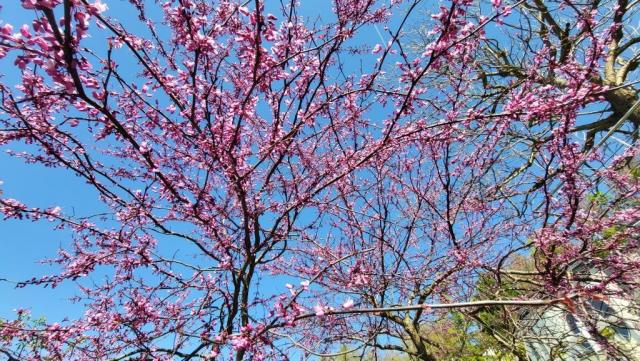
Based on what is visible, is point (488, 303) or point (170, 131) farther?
point (170, 131)

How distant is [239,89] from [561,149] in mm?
3529

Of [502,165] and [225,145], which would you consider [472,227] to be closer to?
[502,165]

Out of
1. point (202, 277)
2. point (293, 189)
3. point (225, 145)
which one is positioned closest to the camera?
point (225, 145)

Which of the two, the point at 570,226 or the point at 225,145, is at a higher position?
the point at 225,145

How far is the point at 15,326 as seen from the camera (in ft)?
10.3

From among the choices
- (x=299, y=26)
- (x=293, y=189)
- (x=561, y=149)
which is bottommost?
(x=561, y=149)

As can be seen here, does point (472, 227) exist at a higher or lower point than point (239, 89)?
lower

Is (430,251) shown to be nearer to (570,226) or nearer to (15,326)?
(570,226)

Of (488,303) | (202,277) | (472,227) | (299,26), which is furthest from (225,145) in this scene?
(472,227)

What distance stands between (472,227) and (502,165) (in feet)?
5.71

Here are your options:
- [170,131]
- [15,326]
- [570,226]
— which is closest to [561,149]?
[570,226]

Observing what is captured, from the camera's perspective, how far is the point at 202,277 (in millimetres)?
4008

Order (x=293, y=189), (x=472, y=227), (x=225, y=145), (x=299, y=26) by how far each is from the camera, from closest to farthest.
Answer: (x=225, y=145) → (x=299, y=26) → (x=293, y=189) → (x=472, y=227)

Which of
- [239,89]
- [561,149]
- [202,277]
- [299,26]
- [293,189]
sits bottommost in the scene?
[202,277]
